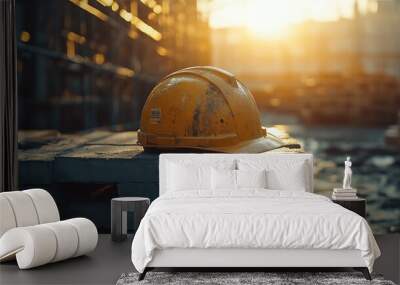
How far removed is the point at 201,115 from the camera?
661 cm

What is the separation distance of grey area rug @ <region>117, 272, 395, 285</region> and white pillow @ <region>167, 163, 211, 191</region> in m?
1.10

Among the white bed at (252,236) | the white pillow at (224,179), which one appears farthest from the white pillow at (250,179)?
the white bed at (252,236)

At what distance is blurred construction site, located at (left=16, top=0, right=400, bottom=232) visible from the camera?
6.96 m

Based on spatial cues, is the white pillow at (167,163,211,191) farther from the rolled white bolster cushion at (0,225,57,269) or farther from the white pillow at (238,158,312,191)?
the rolled white bolster cushion at (0,225,57,269)

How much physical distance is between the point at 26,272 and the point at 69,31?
113 inches

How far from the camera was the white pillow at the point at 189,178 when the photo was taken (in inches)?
229

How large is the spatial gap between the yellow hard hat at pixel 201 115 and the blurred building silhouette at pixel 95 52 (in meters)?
0.28

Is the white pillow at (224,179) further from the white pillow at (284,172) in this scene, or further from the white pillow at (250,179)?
the white pillow at (284,172)

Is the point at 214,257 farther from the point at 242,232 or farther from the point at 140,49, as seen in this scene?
the point at 140,49

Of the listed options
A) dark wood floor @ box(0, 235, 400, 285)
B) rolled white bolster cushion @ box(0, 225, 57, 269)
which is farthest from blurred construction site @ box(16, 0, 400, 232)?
rolled white bolster cushion @ box(0, 225, 57, 269)

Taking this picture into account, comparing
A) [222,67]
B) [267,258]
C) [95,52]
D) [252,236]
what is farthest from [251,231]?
[95,52]

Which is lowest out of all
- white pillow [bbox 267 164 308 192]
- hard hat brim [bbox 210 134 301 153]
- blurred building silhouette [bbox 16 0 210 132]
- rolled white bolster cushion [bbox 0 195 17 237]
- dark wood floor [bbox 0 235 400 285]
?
dark wood floor [bbox 0 235 400 285]

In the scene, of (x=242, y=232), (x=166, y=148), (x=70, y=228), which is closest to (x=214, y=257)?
(x=242, y=232)

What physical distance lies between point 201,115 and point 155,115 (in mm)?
434
